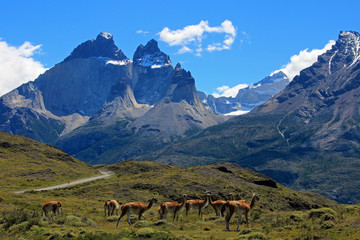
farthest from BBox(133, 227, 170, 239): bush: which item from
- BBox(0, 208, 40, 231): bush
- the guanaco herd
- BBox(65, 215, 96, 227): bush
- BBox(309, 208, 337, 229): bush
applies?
BBox(309, 208, 337, 229): bush

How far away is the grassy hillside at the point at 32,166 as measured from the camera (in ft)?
327

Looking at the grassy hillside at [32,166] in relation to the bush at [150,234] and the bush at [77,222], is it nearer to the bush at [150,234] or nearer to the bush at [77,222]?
the bush at [77,222]

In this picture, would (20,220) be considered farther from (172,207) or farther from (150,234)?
(172,207)

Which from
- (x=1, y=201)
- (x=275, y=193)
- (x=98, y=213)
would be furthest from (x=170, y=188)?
(x=1, y=201)

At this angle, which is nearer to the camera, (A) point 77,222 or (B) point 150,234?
(B) point 150,234

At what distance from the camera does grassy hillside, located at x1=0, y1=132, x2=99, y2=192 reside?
99531mm

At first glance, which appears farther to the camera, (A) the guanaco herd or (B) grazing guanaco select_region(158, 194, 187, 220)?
(B) grazing guanaco select_region(158, 194, 187, 220)

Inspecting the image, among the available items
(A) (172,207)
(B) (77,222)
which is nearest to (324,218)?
(A) (172,207)

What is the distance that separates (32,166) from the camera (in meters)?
123

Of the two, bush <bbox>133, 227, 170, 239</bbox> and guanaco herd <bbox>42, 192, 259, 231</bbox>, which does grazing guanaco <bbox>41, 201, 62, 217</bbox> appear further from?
bush <bbox>133, 227, 170, 239</bbox>

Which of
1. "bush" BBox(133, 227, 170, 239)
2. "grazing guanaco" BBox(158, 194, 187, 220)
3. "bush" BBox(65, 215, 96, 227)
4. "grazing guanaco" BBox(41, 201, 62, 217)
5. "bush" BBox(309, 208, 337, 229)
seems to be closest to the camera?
"bush" BBox(133, 227, 170, 239)

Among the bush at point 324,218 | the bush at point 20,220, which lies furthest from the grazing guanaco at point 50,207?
the bush at point 324,218

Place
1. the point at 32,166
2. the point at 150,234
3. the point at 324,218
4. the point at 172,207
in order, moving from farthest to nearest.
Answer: the point at 32,166 → the point at 172,207 → the point at 324,218 → the point at 150,234

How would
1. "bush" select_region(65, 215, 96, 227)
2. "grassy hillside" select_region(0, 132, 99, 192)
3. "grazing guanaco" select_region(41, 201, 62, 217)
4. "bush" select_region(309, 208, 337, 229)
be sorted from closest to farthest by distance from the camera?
"bush" select_region(309, 208, 337, 229) < "bush" select_region(65, 215, 96, 227) < "grazing guanaco" select_region(41, 201, 62, 217) < "grassy hillside" select_region(0, 132, 99, 192)
